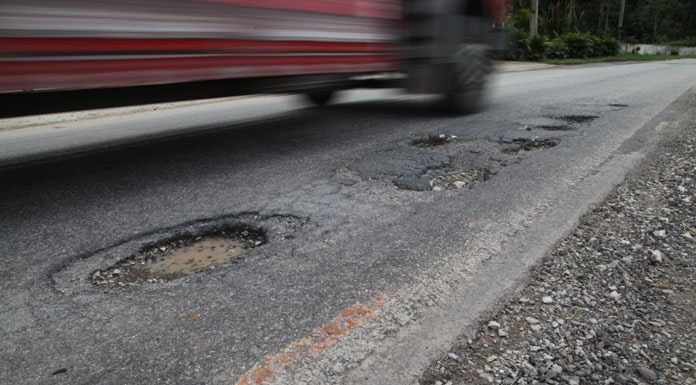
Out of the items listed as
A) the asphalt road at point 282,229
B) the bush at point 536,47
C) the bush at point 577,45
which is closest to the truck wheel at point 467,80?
the asphalt road at point 282,229

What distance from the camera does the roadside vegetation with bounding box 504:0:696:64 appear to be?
23.3 m

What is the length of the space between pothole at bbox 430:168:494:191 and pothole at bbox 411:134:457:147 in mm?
963

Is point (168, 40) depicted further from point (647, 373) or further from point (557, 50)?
point (557, 50)

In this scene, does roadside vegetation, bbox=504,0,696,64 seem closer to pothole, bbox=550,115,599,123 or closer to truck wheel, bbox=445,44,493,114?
truck wheel, bbox=445,44,493,114

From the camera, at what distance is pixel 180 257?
267 centimetres

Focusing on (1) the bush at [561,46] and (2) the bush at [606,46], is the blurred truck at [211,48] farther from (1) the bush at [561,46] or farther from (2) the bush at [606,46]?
(2) the bush at [606,46]

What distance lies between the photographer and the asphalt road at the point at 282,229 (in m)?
1.90

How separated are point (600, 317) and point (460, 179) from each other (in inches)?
75.8

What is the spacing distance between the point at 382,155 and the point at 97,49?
2357 millimetres

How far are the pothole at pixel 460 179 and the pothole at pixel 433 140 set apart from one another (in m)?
0.96

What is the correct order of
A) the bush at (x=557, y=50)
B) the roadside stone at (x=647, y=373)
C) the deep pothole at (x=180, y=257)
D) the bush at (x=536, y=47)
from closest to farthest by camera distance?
the roadside stone at (x=647, y=373)
the deep pothole at (x=180, y=257)
the bush at (x=536, y=47)
the bush at (x=557, y=50)

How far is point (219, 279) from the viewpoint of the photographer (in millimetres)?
2396

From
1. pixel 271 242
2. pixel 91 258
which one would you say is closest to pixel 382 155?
pixel 271 242

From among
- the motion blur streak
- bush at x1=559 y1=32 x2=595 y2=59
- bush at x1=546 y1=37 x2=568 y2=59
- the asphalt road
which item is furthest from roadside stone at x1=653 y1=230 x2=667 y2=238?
bush at x1=559 y1=32 x2=595 y2=59
